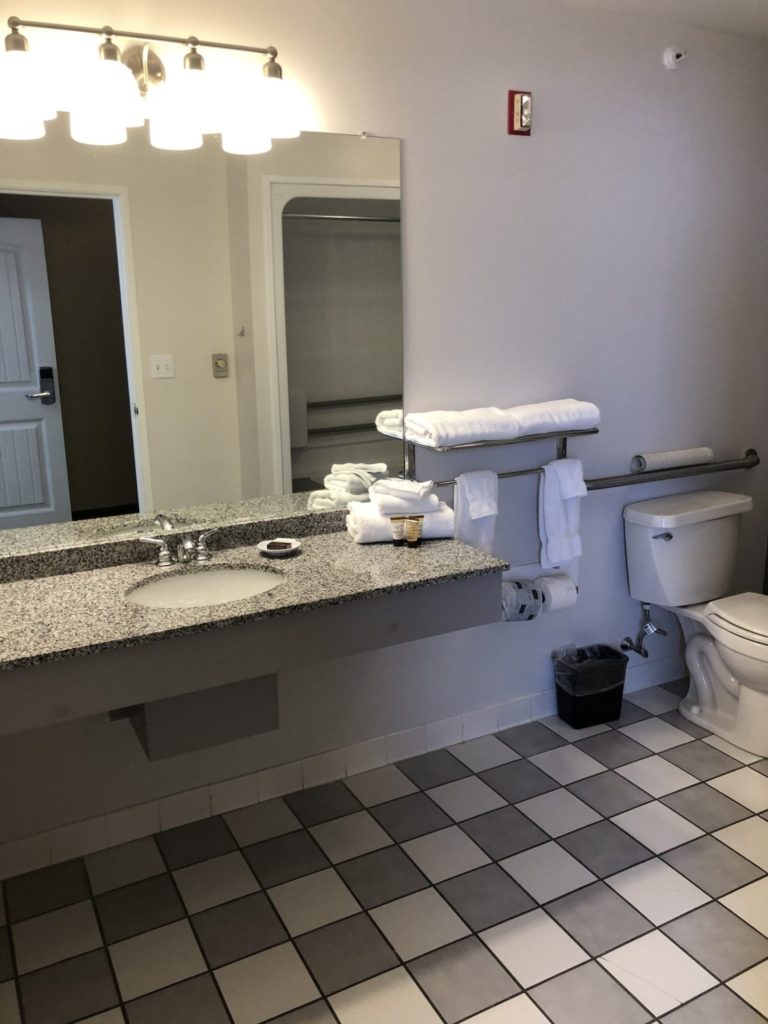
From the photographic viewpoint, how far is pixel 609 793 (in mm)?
2484

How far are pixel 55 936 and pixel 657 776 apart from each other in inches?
67.0

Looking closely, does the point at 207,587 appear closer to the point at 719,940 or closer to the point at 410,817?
the point at 410,817

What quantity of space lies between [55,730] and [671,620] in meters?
2.13

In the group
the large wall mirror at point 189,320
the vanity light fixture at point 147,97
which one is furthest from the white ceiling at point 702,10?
the vanity light fixture at point 147,97

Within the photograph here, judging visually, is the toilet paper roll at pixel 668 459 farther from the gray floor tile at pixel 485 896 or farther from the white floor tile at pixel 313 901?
the white floor tile at pixel 313 901

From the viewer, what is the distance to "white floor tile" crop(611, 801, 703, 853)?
227 centimetres

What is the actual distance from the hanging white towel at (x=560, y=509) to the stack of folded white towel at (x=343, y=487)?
0.57 m

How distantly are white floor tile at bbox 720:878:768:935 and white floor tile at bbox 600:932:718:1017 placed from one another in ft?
0.69

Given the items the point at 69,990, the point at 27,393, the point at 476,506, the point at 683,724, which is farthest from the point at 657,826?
the point at 27,393

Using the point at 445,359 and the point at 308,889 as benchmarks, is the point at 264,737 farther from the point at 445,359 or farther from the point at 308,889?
the point at 445,359

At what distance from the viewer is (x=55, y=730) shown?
84.4 inches

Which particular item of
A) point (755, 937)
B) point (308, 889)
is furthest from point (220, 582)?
point (755, 937)

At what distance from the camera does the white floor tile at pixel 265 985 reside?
1.76m

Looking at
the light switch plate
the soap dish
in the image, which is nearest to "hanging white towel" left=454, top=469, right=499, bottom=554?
the soap dish
